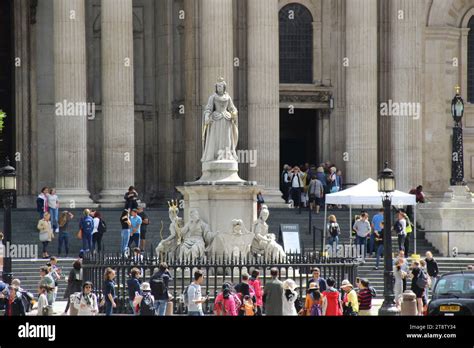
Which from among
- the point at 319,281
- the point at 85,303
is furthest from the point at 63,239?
the point at 85,303

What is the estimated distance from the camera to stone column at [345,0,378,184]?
4159 cm

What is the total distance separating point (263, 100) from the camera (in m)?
40.9

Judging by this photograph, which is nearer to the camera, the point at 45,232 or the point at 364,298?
the point at 364,298

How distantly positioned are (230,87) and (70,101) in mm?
5246

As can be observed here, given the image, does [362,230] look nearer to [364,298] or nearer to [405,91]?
[405,91]

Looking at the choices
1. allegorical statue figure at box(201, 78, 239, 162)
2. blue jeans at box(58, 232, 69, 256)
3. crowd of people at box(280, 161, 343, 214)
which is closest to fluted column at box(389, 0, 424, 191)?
crowd of people at box(280, 161, 343, 214)

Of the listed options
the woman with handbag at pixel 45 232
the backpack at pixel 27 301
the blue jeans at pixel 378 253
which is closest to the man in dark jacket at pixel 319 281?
the backpack at pixel 27 301

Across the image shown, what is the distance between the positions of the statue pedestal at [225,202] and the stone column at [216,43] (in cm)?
1500

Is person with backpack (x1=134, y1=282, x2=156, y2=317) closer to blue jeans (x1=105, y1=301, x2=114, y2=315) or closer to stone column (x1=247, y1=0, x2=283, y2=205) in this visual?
blue jeans (x1=105, y1=301, x2=114, y2=315)

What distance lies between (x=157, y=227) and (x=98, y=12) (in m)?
10.8

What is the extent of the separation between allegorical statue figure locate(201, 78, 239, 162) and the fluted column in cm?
1699

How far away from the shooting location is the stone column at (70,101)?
128ft

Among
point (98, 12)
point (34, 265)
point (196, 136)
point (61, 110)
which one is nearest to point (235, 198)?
point (34, 265)
